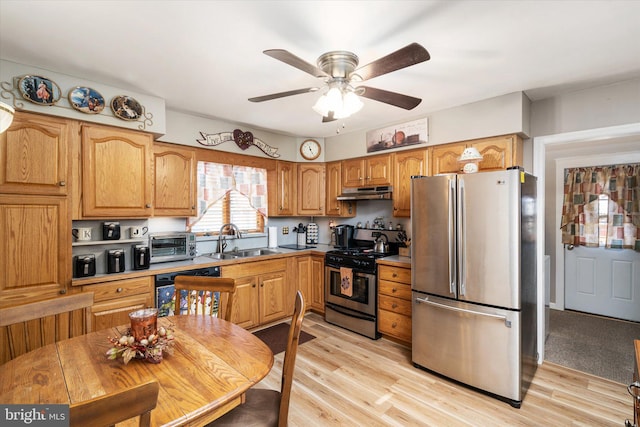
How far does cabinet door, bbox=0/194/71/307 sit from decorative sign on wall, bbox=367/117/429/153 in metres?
3.15

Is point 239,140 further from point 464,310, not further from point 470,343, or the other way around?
point 470,343

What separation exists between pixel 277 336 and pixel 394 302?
4.46 ft

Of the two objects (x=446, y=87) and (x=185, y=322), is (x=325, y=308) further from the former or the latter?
(x=446, y=87)

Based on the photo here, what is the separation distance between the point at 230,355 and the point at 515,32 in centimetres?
238

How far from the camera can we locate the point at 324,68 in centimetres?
199

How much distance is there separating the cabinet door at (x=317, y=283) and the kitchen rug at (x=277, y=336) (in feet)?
1.74

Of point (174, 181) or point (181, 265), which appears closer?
point (181, 265)

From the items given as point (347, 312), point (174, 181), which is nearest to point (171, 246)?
point (174, 181)

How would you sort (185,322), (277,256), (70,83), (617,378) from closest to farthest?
(185,322) < (70,83) < (617,378) < (277,256)

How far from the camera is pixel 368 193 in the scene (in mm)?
3787

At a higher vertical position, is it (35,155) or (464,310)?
(35,155)

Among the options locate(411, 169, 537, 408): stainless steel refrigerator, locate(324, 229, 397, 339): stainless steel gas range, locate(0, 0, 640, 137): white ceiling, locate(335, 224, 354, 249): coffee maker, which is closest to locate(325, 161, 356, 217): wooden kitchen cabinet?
locate(335, 224, 354, 249): coffee maker

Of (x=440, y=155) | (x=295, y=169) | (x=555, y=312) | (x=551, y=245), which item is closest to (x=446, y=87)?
(x=440, y=155)

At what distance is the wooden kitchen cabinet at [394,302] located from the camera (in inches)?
→ 121
